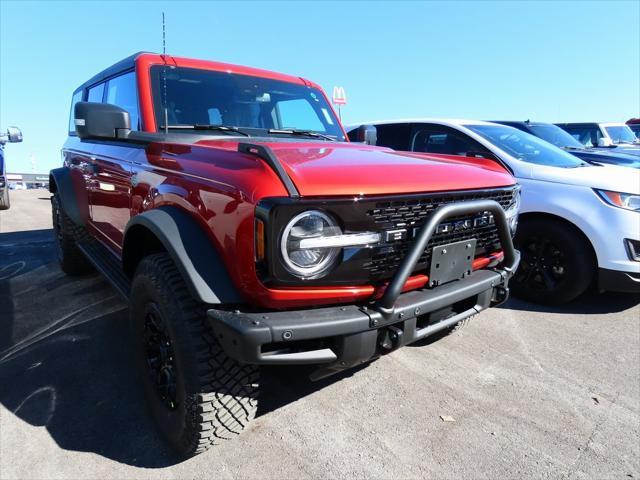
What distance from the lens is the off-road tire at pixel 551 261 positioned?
3.74 meters

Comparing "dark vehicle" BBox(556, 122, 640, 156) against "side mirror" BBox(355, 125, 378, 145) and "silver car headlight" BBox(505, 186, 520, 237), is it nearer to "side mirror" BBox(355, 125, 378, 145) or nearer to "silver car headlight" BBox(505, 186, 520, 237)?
"side mirror" BBox(355, 125, 378, 145)

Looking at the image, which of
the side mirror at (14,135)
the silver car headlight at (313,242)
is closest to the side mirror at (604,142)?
the silver car headlight at (313,242)

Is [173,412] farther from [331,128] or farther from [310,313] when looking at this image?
[331,128]

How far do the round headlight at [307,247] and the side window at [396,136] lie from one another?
3791 mm

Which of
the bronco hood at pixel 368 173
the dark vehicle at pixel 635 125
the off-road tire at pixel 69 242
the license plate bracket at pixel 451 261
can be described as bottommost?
the off-road tire at pixel 69 242

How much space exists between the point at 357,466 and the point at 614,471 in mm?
1199

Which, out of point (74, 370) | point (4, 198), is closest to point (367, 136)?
point (74, 370)

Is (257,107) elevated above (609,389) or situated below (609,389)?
above

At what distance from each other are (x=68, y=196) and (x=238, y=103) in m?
2.16

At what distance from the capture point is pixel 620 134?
12.3 m

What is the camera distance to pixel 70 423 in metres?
2.23

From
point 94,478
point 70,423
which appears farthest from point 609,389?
point 70,423

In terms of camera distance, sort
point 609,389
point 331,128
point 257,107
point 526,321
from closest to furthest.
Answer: point 609,389, point 257,107, point 331,128, point 526,321

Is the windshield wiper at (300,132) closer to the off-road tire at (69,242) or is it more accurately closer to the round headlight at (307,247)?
the round headlight at (307,247)
